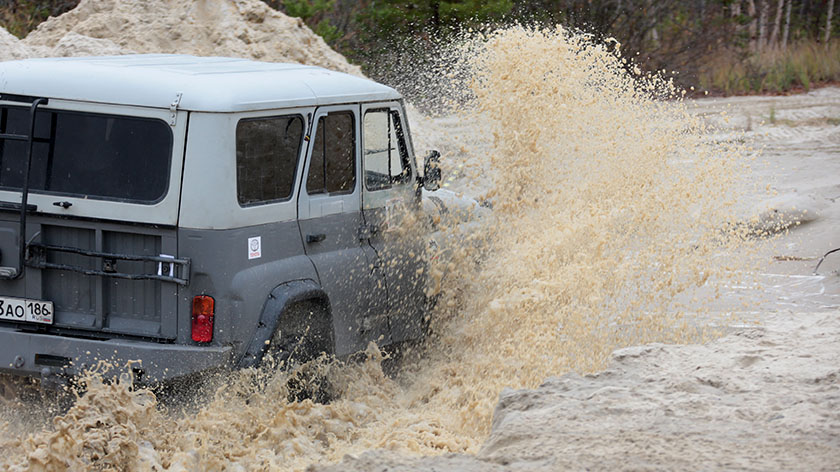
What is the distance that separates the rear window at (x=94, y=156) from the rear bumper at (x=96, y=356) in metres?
0.76

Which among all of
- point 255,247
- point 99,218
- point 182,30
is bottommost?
point 255,247

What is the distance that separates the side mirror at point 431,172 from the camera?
21.6 feet

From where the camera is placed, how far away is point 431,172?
6.59 metres

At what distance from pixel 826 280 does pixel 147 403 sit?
6899 mm

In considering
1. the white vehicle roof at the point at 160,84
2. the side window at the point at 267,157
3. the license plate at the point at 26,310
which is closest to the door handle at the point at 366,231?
the side window at the point at 267,157

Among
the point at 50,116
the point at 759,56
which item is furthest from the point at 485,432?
the point at 759,56

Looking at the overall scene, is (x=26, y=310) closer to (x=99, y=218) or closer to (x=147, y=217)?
(x=99, y=218)

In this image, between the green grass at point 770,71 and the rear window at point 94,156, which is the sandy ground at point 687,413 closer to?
the rear window at point 94,156

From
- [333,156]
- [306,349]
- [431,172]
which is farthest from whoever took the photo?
[431,172]

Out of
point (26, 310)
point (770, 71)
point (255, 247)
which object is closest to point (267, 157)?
point (255, 247)

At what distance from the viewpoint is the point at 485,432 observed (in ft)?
17.9

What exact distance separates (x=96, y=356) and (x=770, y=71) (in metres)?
22.5

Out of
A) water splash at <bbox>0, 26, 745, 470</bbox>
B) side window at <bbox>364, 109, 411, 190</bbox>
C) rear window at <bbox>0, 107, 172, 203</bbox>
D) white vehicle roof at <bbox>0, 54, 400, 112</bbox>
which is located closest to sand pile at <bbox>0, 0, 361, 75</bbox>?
water splash at <bbox>0, 26, 745, 470</bbox>

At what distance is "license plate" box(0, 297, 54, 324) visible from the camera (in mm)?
A: 5336
